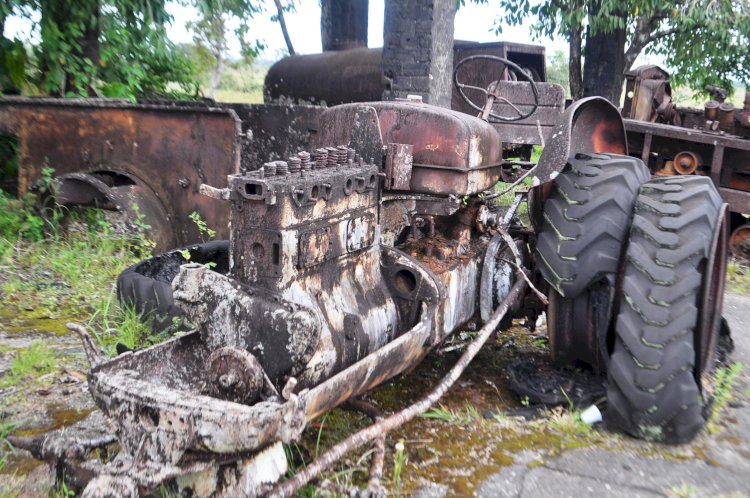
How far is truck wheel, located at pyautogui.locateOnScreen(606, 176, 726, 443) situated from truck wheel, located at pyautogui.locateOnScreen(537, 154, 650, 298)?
3.6 inches

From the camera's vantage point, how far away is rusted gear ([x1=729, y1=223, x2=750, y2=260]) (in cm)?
655

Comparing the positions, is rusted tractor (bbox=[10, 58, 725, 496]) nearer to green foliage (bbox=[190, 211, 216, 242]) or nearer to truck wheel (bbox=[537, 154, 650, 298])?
truck wheel (bbox=[537, 154, 650, 298])

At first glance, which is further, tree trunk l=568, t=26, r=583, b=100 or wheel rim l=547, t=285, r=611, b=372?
tree trunk l=568, t=26, r=583, b=100

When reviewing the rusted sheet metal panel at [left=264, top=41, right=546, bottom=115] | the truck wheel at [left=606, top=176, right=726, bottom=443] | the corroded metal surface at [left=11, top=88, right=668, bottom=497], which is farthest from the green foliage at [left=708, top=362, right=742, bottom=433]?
the rusted sheet metal panel at [left=264, top=41, right=546, bottom=115]

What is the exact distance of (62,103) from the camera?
5.27 meters

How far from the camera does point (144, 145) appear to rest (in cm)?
523

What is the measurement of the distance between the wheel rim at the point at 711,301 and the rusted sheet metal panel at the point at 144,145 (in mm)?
3152

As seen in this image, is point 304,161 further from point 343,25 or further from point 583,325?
point 343,25

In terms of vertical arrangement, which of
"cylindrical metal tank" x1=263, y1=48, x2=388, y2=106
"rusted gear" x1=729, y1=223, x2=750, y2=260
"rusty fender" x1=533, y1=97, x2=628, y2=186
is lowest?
"rusted gear" x1=729, y1=223, x2=750, y2=260

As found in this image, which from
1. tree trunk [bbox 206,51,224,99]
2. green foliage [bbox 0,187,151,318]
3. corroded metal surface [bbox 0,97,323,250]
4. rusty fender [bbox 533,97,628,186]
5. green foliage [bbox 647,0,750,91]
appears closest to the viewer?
rusty fender [bbox 533,97,628,186]

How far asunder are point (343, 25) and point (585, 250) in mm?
9695

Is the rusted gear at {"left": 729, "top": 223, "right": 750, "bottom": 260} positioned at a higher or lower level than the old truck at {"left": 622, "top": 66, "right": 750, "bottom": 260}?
lower

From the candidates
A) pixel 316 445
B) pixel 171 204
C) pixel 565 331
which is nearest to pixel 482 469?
pixel 316 445

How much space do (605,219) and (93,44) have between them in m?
5.45
